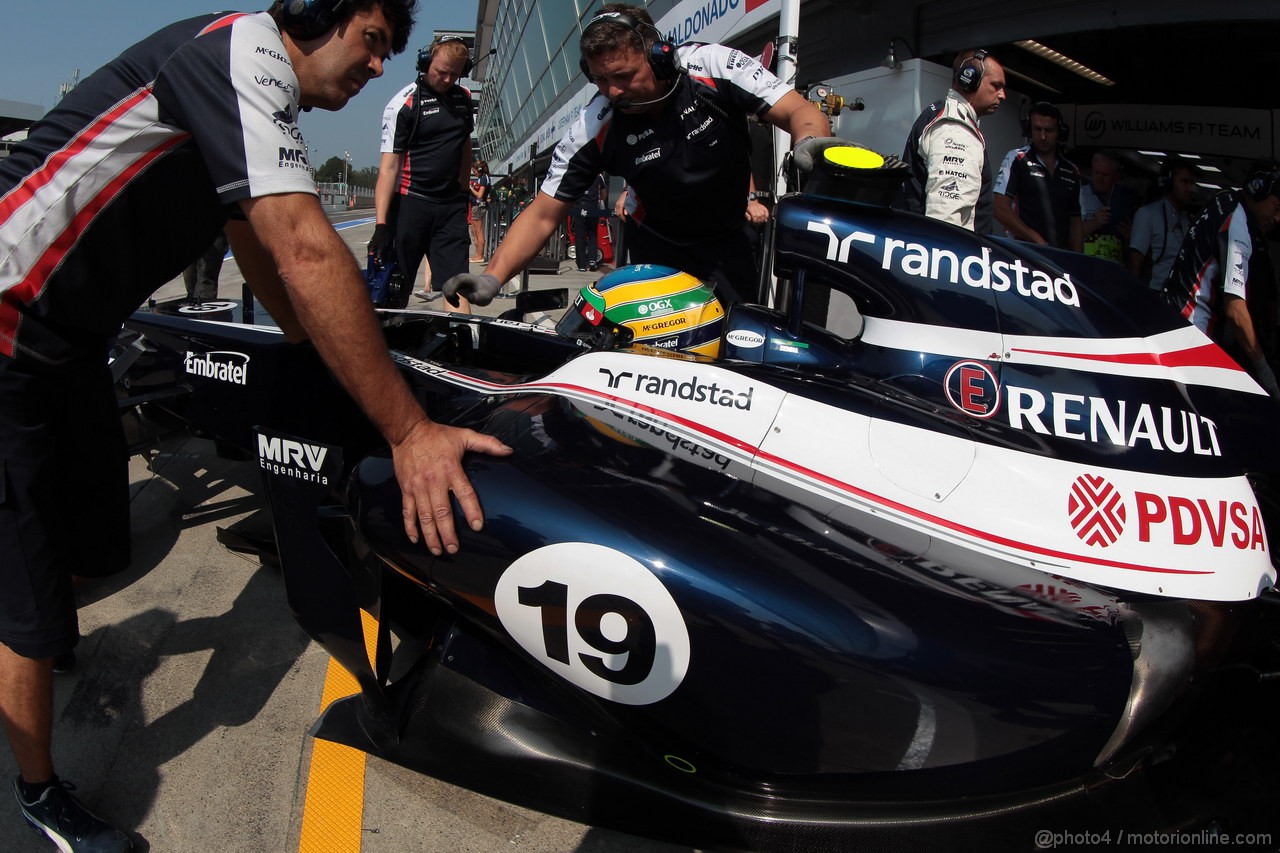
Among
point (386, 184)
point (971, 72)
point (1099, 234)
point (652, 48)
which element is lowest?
point (1099, 234)

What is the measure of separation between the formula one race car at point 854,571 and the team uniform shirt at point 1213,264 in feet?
7.96

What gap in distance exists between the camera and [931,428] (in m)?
1.65

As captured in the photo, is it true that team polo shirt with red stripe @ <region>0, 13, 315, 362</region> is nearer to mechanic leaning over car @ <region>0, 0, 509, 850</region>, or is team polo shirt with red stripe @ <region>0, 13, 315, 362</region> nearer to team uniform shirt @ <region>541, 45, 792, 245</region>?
mechanic leaning over car @ <region>0, 0, 509, 850</region>

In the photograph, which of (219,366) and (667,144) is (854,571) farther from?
(219,366)

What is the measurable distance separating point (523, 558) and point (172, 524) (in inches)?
95.6

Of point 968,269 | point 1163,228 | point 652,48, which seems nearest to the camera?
point 968,269

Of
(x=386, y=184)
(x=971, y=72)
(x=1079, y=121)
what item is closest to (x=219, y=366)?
(x=386, y=184)

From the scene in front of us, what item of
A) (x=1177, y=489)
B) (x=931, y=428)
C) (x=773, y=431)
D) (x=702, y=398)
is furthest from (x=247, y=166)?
(x=1177, y=489)

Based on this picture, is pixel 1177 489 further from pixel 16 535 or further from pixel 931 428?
pixel 16 535

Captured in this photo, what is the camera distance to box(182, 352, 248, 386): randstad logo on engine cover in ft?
8.17

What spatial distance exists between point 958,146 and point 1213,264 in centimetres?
176

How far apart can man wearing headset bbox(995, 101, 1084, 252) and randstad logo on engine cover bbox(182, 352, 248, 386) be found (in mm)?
4324

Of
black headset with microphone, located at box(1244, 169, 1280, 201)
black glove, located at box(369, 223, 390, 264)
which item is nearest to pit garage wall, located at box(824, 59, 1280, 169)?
black headset with microphone, located at box(1244, 169, 1280, 201)

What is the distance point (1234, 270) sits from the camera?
388 centimetres
